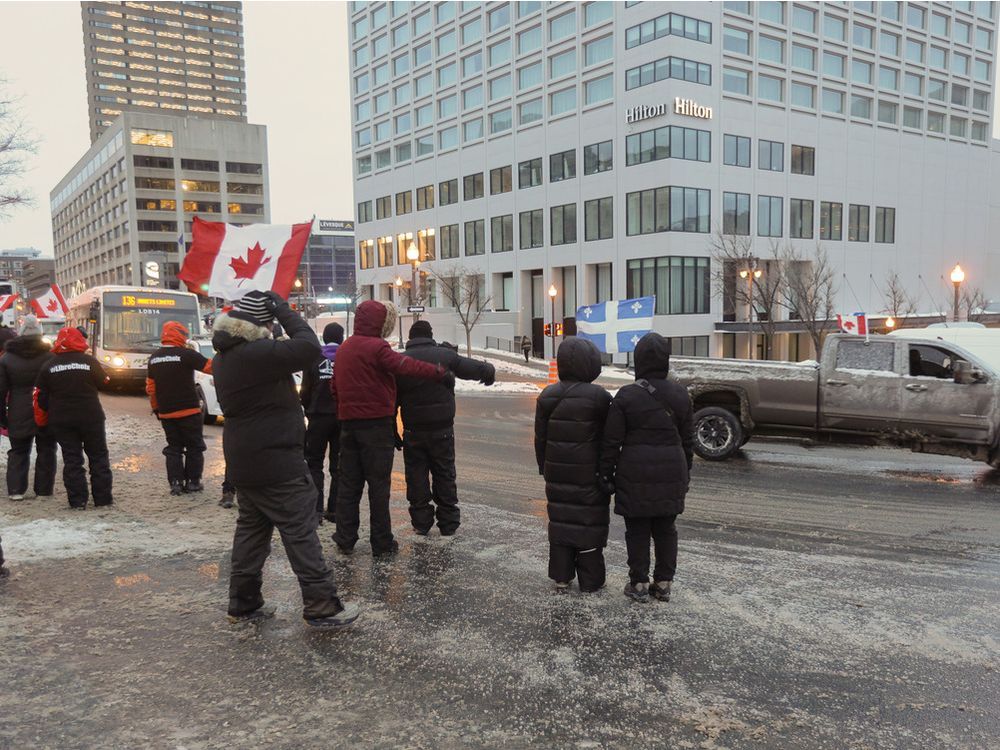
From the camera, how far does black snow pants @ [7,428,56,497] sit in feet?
25.6

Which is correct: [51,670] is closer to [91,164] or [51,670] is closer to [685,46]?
[685,46]

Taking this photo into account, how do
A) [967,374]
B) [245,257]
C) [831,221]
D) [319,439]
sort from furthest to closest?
[831,221]
[967,374]
[245,257]
[319,439]

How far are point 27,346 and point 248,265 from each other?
9.79 feet

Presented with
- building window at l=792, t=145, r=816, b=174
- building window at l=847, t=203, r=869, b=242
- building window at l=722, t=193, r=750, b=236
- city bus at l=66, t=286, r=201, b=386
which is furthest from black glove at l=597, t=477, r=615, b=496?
building window at l=847, t=203, r=869, b=242

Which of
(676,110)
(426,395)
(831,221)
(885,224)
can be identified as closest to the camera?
(426,395)

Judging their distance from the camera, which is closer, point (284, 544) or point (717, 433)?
point (284, 544)

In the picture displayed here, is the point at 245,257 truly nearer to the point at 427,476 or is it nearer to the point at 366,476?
the point at 366,476

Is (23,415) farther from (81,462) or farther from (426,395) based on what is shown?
(426,395)

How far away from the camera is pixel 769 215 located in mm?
49969

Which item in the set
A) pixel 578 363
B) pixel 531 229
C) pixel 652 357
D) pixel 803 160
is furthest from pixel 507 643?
pixel 803 160

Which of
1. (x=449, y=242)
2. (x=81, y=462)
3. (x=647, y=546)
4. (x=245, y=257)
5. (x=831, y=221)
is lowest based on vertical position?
(x=647, y=546)

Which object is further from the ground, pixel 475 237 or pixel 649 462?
pixel 475 237

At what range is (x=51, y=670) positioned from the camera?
3.98m

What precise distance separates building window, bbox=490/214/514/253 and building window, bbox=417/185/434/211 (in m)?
8.74
